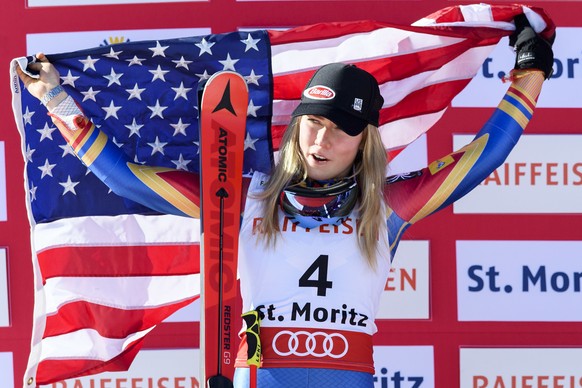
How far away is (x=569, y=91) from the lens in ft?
11.5

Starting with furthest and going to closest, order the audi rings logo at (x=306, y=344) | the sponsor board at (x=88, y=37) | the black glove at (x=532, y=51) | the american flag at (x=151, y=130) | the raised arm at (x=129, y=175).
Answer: the sponsor board at (x=88, y=37) < the american flag at (x=151, y=130) < the black glove at (x=532, y=51) < the raised arm at (x=129, y=175) < the audi rings logo at (x=306, y=344)

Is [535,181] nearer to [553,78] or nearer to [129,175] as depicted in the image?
[553,78]

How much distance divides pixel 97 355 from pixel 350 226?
3.52 feet

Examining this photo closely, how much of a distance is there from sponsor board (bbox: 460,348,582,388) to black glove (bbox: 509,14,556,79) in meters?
1.30

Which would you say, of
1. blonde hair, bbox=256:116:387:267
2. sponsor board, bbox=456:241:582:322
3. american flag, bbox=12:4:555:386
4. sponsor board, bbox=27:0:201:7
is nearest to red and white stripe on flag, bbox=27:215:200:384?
american flag, bbox=12:4:555:386

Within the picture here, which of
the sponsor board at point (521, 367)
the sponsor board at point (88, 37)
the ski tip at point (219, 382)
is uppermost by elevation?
the sponsor board at point (88, 37)

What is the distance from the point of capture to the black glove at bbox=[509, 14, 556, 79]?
103 inches

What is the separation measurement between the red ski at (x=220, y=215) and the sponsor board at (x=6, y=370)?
1.47m

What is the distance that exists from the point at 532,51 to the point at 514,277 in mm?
1156

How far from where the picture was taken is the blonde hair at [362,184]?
7.71 feet

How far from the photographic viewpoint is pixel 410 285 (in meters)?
3.51

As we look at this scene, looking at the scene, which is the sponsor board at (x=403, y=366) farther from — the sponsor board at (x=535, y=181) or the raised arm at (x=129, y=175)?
the raised arm at (x=129, y=175)

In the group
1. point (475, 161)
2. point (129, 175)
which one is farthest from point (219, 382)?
point (475, 161)

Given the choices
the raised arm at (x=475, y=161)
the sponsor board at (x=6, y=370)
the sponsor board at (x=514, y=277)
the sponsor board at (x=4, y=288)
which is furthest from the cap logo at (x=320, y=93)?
the sponsor board at (x=6, y=370)
